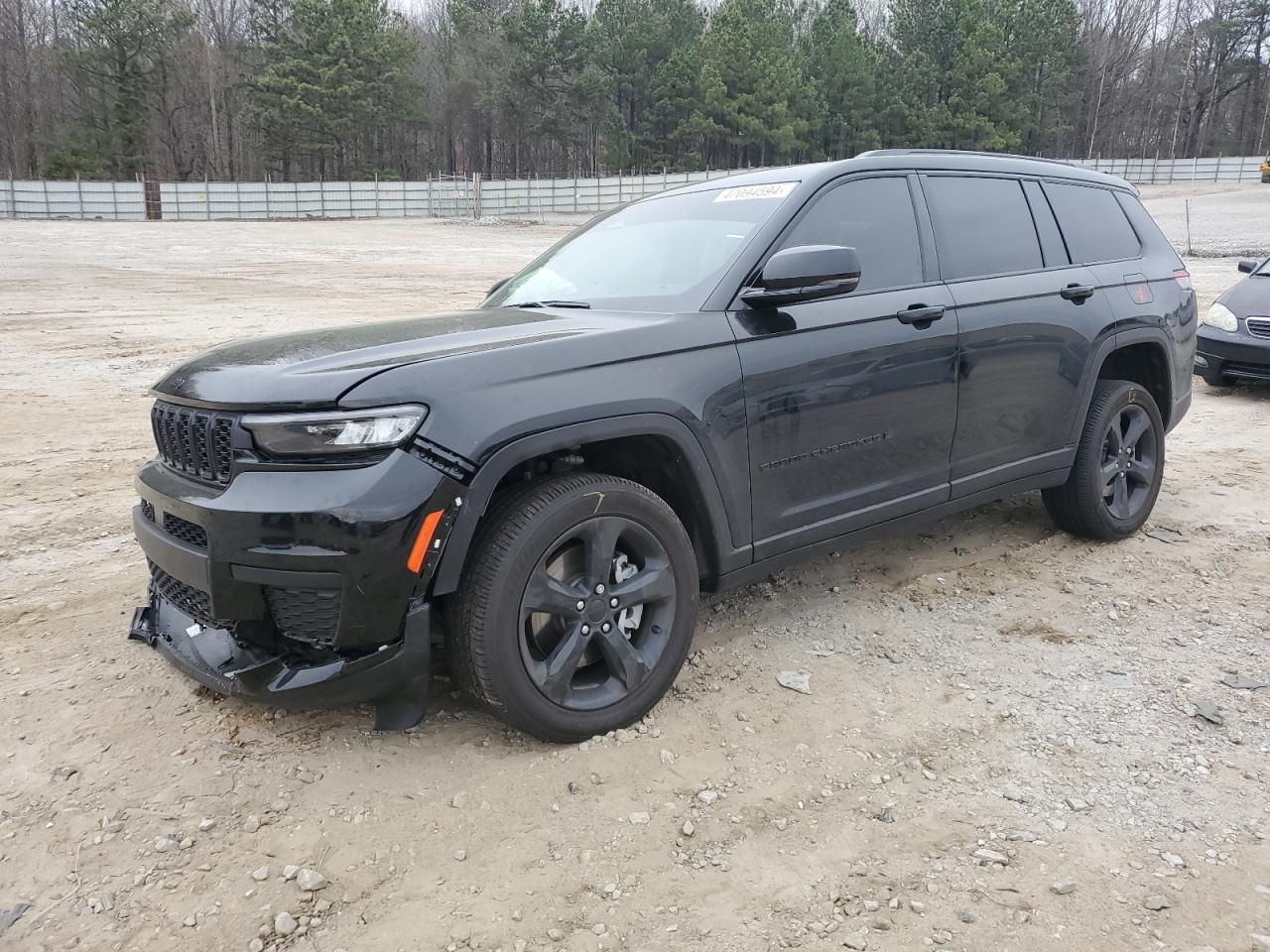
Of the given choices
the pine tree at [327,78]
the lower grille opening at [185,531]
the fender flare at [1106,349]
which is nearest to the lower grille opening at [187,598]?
the lower grille opening at [185,531]

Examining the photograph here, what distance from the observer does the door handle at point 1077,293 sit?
4.38 meters

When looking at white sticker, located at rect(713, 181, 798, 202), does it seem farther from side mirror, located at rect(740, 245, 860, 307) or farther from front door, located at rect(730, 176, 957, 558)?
side mirror, located at rect(740, 245, 860, 307)

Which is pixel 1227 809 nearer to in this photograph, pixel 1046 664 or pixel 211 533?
pixel 1046 664

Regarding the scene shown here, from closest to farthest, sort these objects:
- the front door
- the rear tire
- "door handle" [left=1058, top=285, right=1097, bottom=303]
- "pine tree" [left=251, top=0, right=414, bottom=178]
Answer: the front door
"door handle" [left=1058, top=285, right=1097, bottom=303]
the rear tire
"pine tree" [left=251, top=0, right=414, bottom=178]

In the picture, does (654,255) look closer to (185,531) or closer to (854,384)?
(854,384)

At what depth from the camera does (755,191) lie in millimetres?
3762

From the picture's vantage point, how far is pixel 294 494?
252cm

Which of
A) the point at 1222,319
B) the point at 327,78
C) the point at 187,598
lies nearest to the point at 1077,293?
the point at 187,598

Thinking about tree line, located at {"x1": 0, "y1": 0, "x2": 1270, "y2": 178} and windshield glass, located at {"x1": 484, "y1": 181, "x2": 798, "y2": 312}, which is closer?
windshield glass, located at {"x1": 484, "y1": 181, "x2": 798, "y2": 312}

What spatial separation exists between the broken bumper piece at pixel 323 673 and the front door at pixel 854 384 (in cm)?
127

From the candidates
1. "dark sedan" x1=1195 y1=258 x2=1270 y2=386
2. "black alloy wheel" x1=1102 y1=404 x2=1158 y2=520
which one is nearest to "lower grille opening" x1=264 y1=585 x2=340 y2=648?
"black alloy wheel" x1=1102 y1=404 x2=1158 y2=520

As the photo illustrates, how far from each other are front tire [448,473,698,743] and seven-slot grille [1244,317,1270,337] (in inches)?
315

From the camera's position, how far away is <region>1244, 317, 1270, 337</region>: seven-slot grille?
→ 8664 millimetres

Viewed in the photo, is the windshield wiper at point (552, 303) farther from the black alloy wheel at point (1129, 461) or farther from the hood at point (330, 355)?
the black alloy wheel at point (1129, 461)
